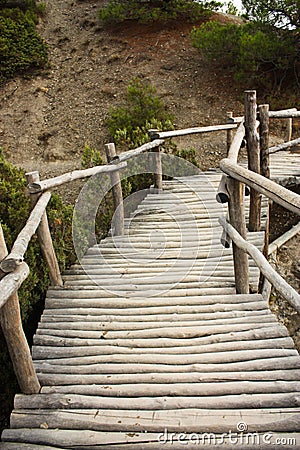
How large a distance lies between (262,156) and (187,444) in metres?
3.45

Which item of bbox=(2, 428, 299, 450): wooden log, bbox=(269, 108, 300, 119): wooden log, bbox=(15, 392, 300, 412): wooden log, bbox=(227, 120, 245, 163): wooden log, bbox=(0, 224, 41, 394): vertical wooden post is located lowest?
bbox=(2, 428, 299, 450): wooden log

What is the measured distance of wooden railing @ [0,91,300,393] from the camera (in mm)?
2305

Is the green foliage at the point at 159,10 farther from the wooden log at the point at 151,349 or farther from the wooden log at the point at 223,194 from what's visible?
the wooden log at the point at 151,349

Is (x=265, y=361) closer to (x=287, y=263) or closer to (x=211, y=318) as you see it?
(x=211, y=318)

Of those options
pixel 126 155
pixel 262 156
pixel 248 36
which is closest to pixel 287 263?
pixel 262 156

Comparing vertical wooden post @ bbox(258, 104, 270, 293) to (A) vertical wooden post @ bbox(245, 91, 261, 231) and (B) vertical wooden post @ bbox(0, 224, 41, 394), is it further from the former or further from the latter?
(B) vertical wooden post @ bbox(0, 224, 41, 394)

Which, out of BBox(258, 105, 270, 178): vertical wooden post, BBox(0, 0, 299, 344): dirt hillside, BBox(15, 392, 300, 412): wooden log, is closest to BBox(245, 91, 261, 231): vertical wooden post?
BBox(258, 105, 270, 178): vertical wooden post

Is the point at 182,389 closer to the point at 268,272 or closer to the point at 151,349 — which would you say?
the point at 151,349

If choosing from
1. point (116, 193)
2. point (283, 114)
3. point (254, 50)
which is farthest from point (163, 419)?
point (254, 50)

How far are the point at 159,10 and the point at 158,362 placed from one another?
11.8 m

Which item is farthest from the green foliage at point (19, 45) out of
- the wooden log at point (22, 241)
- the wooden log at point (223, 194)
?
the wooden log at point (223, 194)

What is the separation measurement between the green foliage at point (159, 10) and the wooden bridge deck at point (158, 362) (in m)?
10.2

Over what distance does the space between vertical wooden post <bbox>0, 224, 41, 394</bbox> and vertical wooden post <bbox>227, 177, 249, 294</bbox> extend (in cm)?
175

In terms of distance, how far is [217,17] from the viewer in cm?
1265
